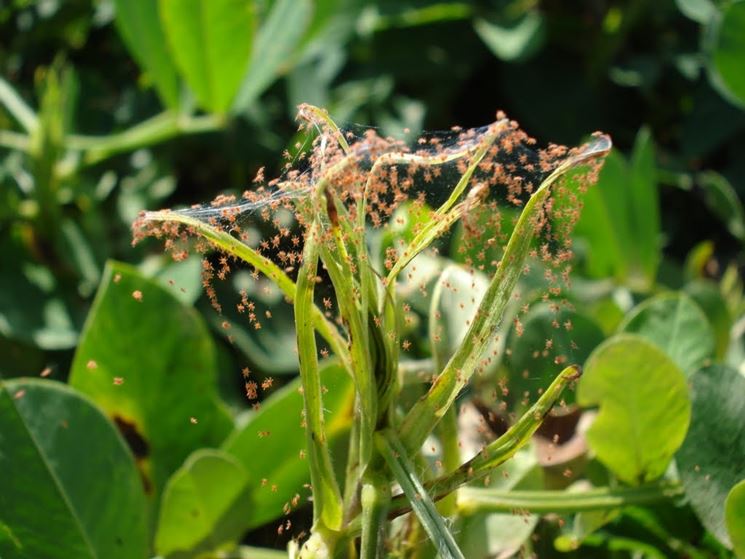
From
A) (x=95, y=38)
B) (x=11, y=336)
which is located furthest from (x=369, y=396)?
(x=95, y=38)

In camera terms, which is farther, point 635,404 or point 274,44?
point 274,44

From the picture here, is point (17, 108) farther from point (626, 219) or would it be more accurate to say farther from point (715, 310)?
point (715, 310)

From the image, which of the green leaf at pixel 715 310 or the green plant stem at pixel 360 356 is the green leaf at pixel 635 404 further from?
the green leaf at pixel 715 310

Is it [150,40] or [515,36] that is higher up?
[150,40]

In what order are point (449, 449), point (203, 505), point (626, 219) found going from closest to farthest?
point (449, 449)
point (203, 505)
point (626, 219)

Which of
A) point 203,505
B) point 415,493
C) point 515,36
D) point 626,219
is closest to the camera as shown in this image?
point 415,493

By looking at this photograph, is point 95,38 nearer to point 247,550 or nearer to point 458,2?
point 458,2

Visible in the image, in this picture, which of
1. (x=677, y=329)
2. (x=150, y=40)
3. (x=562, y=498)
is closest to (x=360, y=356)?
Result: (x=562, y=498)

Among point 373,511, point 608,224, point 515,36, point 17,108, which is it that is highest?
point 17,108
